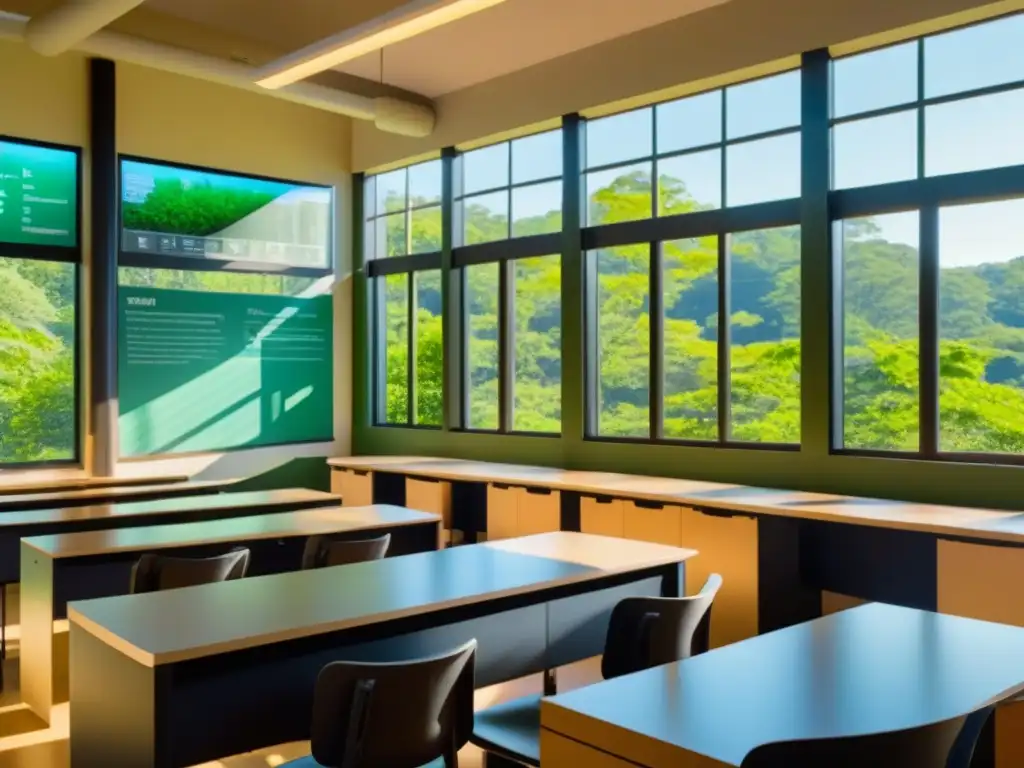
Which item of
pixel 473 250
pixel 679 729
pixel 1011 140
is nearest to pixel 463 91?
pixel 473 250

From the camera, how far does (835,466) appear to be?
5.37 metres

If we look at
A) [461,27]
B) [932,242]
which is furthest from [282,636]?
[461,27]

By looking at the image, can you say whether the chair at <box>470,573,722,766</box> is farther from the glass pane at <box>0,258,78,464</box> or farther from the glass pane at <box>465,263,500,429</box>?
the glass pane at <box>0,258,78,464</box>

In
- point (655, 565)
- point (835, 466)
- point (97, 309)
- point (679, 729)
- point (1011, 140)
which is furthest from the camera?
point (97, 309)

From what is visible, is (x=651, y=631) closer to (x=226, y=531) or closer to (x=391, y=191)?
(x=226, y=531)

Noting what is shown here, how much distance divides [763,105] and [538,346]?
2508 mm

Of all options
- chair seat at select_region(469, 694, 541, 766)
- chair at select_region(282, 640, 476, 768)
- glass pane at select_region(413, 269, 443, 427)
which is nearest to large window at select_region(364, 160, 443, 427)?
glass pane at select_region(413, 269, 443, 427)

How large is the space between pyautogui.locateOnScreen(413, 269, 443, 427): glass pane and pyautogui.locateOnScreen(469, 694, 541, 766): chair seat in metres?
5.37

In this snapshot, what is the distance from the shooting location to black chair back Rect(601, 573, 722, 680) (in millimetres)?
2643

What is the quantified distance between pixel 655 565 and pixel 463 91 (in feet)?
17.7

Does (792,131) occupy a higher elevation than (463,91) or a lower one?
lower

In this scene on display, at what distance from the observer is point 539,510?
6.10 m

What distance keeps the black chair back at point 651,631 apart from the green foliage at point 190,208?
5973 millimetres

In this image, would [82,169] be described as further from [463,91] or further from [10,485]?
[463,91]
